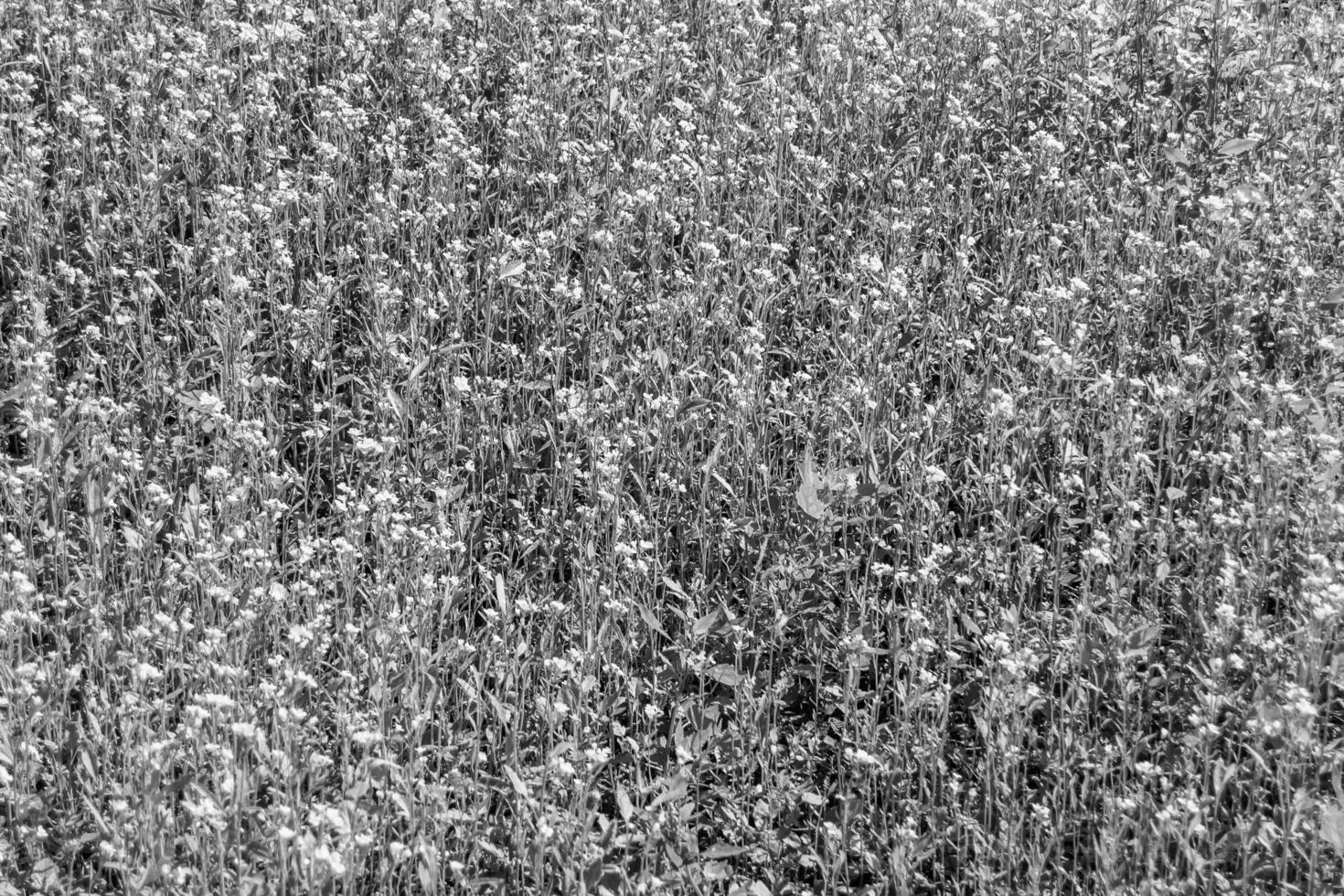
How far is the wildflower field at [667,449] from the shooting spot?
345cm

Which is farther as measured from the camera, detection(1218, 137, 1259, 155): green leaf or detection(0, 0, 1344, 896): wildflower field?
detection(1218, 137, 1259, 155): green leaf

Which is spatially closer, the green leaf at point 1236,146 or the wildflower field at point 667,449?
the wildflower field at point 667,449

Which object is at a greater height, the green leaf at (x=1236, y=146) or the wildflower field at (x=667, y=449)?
the green leaf at (x=1236, y=146)

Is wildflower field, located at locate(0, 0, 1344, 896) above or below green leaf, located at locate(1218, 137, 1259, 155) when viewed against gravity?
below

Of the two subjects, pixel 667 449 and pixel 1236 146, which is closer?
pixel 667 449

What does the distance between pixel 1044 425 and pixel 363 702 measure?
2.50 m

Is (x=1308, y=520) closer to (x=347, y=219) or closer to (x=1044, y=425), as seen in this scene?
(x=1044, y=425)

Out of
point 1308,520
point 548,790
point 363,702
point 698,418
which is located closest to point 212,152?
point 698,418

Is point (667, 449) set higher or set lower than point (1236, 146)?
lower

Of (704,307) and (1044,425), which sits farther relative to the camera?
(704,307)

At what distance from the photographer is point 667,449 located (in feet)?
15.4

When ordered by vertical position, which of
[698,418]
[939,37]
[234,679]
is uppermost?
[939,37]

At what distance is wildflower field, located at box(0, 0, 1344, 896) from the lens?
345 centimetres

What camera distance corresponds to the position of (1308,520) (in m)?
3.94
